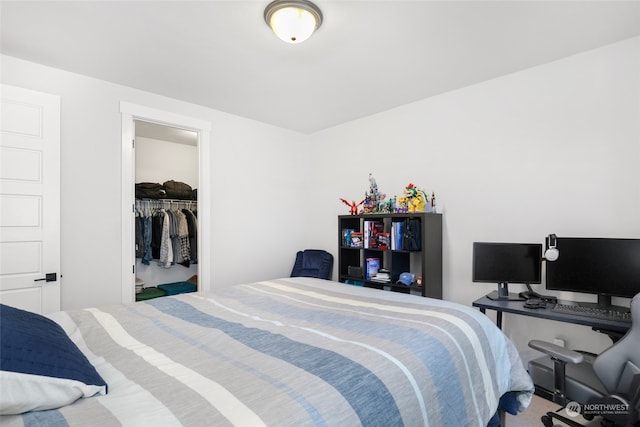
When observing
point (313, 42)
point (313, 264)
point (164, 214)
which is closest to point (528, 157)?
point (313, 42)

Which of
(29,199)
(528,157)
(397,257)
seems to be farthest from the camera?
(397,257)

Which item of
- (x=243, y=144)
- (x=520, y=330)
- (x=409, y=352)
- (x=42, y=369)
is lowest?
(x=520, y=330)

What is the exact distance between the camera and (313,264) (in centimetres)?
396

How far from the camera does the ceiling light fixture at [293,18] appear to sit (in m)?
1.79

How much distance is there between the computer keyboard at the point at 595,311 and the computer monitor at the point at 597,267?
0.08 meters

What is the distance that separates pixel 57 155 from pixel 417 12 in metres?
2.82

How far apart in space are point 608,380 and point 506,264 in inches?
41.8

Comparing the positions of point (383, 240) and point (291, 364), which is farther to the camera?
point (383, 240)

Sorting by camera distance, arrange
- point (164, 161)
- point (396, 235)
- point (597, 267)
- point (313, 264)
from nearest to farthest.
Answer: point (597, 267)
point (396, 235)
point (313, 264)
point (164, 161)

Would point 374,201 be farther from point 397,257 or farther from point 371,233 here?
point 397,257

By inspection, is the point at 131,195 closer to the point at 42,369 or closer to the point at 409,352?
the point at 42,369

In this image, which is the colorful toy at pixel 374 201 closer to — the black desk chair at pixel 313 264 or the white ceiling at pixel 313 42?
the black desk chair at pixel 313 264

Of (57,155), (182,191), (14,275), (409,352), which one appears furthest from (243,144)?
(409,352)

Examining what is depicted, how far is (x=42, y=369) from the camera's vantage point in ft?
2.76
